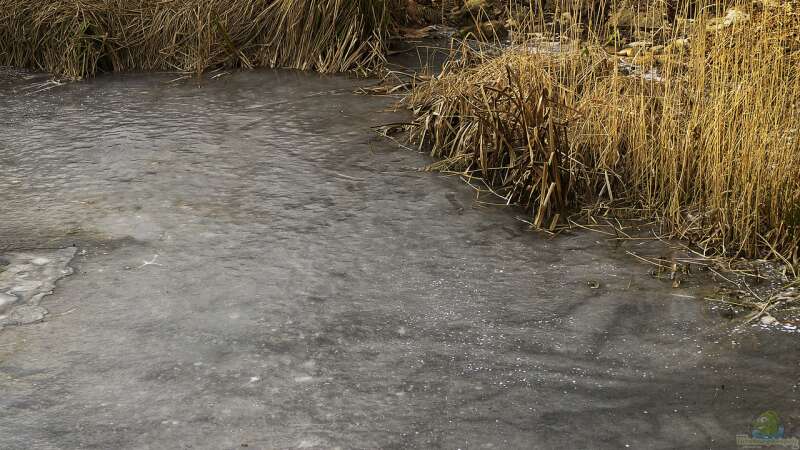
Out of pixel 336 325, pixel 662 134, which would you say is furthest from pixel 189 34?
pixel 336 325

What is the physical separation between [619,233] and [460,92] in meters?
1.28

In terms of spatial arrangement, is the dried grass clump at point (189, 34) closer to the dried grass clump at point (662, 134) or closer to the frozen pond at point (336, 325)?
the dried grass clump at point (662, 134)

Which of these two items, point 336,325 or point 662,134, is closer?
point 336,325

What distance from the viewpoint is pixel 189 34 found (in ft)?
21.5

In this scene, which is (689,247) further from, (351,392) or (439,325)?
(351,392)

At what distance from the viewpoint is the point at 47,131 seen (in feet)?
17.4

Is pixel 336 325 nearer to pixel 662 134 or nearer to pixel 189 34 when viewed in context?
pixel 662 134

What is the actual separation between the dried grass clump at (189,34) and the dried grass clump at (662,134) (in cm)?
166

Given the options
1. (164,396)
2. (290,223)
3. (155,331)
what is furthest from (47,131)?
(164,396)

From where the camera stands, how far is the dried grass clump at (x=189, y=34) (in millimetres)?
6434

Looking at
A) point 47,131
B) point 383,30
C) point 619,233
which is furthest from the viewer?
point 383,30

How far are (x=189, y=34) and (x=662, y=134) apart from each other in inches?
151

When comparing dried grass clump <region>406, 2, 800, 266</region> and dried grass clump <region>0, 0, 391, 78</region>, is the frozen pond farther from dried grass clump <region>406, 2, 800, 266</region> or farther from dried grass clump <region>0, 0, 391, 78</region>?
dried grass clump <region>0, 0, 391, 78</region>

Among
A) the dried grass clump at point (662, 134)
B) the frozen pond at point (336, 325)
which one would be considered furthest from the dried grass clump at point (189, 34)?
the frozen pond at point (336, 325)
